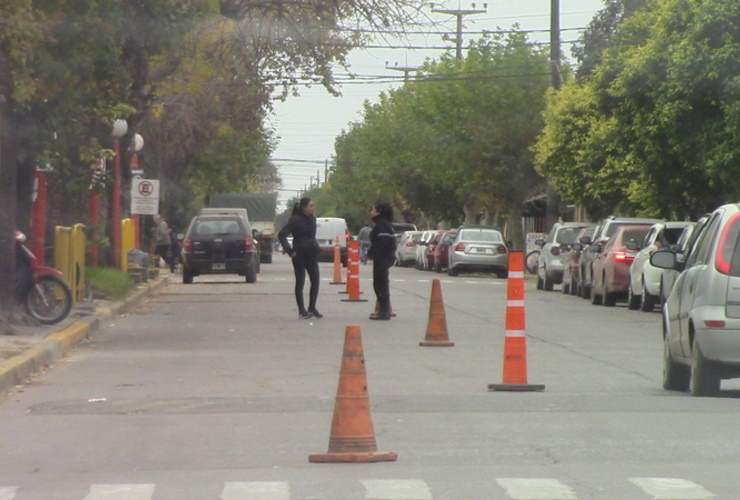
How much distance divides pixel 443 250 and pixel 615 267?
21.7 m

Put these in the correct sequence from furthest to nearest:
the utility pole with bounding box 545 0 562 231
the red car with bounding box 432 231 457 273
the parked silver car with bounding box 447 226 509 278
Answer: the red car with bounding box 432 231 457 273, the parked silver car with bounding box 447 226 509 278, the utility pole with bounding box 545 0 562 231

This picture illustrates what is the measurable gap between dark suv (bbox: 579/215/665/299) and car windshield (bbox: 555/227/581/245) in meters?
3.99

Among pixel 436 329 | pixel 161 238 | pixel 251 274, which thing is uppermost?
pixel 161 238

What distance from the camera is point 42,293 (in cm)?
1736

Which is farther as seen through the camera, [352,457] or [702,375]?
[702,375]

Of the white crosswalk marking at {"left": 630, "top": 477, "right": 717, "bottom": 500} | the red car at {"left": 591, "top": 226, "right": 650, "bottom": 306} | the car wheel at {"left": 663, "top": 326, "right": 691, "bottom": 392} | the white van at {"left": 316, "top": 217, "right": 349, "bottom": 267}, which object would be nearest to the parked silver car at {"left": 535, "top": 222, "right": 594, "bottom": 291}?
the red car at {"left": 591, "top": 226, "right": 650, "bottom": 306}

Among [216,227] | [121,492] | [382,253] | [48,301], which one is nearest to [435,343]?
[382,253]

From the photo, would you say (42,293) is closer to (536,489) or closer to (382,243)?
(382,243)

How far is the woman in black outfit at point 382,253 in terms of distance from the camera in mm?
19984

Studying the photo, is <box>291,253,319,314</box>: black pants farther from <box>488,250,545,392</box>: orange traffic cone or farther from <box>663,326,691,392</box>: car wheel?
<box>663,326,691,392</box>: car wheel

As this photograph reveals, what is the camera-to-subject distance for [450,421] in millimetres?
9961

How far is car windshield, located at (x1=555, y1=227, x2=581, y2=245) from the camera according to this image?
33.6m

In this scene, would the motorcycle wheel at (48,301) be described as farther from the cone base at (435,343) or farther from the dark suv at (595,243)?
the dark suv at (595,243)

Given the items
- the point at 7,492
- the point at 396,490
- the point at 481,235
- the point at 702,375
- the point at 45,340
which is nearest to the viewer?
the point at 396,490
